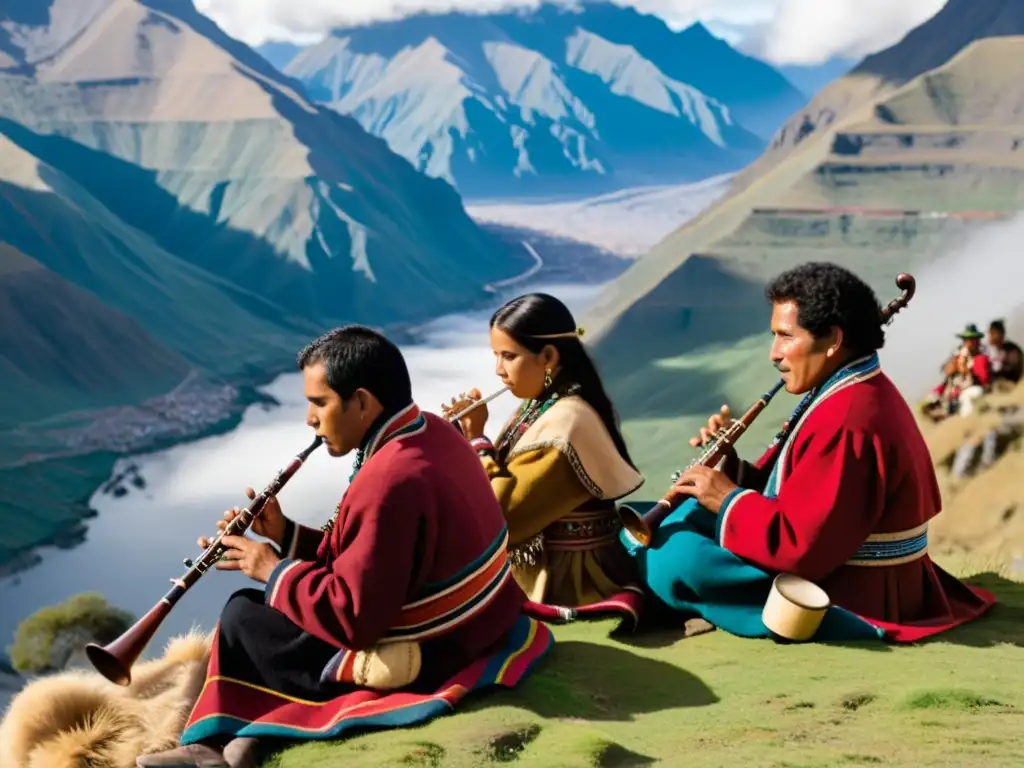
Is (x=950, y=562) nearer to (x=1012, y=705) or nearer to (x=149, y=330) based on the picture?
(x=1012, y=705)

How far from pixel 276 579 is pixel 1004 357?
8.27 metres

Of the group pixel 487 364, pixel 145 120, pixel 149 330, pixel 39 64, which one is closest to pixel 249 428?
pixel 149 330

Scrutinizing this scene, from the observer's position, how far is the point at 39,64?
85.1 metres

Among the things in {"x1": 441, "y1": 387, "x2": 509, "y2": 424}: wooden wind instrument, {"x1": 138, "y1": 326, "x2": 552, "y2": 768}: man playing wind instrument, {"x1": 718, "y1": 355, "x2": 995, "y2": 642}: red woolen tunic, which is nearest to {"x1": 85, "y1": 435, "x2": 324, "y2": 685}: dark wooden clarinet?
{"x1": 138, "y1": 326, "x2": 552, "y2": 768}: man playing wind instrument

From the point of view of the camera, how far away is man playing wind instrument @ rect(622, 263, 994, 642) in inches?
146

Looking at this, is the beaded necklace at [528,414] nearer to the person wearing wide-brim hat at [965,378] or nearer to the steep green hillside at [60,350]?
the person wearing wide-brim hat at [965,378]

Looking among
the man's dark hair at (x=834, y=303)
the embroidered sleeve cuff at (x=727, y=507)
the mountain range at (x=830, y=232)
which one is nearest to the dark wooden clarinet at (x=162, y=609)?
the embroidered sleeve cuff at (x=727, y=507)

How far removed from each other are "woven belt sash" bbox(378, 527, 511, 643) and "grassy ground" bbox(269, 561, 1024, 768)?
0.25 meters

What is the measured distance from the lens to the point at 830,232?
166ft


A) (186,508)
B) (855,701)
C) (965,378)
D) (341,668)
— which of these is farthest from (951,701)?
(186,508)

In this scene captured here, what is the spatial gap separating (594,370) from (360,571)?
158cm

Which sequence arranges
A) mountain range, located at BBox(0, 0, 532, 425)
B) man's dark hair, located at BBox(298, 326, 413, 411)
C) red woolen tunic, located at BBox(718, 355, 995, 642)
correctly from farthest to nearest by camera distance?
mountain range, located at BBox(0, 0, 532, 425)
red woolen tunic, located at BBox(718, 355, 995, 642)
man's dark hair, located at BBox(298, 326, 413, 411)

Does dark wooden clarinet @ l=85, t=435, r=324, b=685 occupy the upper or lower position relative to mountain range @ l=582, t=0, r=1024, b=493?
lower

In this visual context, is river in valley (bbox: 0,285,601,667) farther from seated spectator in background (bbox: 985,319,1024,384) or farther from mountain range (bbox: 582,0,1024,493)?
seated spectator in background (bbox: 985,319,1024,384)
